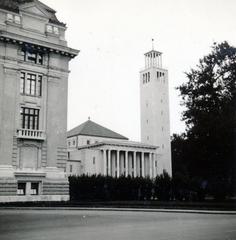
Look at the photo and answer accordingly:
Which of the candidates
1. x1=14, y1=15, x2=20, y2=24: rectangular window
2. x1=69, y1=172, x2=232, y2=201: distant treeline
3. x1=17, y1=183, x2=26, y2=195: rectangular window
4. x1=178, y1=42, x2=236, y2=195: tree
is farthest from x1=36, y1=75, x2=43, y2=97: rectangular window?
x1=178, y1=42, x2=236, y2=195: tree

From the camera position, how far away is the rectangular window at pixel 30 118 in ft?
136

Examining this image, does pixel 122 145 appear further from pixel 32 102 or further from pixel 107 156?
pixel 32 102

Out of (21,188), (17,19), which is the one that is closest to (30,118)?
(21,188)

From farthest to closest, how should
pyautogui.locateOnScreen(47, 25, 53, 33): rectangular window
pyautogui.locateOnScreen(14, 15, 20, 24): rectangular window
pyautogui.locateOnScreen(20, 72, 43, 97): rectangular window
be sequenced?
pyautogui.locateOnScreen(47, 25, 53, 33): rectangular window
pyautogui.locateOnScreen(20, 72, 43, 97): rectangular window
pyautogui.locateOnScreen(14, 15, 20, 24): rectangular window

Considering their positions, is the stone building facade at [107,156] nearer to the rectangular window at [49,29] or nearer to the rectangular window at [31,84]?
the rectangular window at [31,84]

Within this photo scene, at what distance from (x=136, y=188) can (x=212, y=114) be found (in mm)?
19122

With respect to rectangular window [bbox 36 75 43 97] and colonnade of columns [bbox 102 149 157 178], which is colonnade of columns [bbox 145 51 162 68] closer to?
colonnade of columns [bbox 102 149 157 178]

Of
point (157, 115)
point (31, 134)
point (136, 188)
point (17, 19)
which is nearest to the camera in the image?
point (31, 134)

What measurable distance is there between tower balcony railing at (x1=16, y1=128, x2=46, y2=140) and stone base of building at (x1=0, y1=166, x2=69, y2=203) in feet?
11.1

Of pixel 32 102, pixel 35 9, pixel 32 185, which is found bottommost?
pixel 32 185

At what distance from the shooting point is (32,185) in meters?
40.4

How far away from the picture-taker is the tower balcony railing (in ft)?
132

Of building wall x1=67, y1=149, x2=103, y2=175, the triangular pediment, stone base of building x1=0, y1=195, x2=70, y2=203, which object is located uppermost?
the triangular pediment

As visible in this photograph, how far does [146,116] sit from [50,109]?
58470mm
